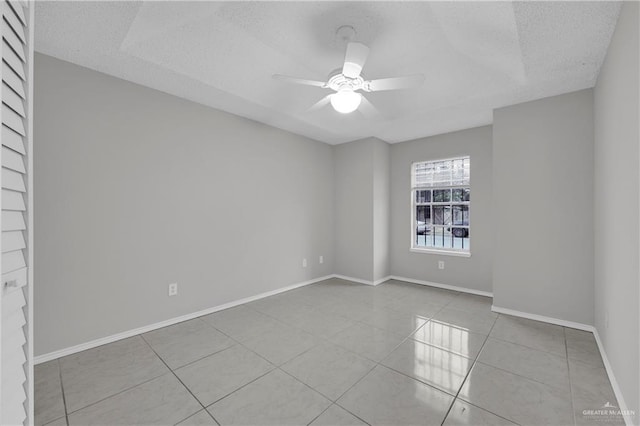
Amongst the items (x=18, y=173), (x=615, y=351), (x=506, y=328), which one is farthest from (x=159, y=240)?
(x=615, y=351)

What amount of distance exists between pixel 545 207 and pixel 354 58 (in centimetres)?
278

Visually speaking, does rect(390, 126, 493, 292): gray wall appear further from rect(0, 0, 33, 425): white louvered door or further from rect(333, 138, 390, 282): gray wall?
rect(0, 0, 33, 425): white louvered door

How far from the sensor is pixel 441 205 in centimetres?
444

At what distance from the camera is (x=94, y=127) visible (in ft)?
7.89

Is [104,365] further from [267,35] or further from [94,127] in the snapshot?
[267,35]

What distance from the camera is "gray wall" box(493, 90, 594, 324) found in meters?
2.75

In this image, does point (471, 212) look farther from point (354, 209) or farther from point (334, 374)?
point (334, 374)

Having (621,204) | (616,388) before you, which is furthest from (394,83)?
(616,388)

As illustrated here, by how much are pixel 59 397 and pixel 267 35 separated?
9.60 ft

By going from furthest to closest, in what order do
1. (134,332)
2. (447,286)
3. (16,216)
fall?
(447,286)
(134,332)
(16,216)

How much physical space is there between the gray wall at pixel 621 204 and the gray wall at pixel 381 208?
2.66 m

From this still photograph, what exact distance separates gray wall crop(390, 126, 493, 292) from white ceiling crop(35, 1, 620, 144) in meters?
1.07

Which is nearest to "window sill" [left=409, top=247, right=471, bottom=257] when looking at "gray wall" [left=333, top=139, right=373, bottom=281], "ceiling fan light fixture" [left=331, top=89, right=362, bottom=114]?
"gray wall" [left=333, top=139, right=373, bottom=281]

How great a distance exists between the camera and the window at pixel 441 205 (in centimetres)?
421
